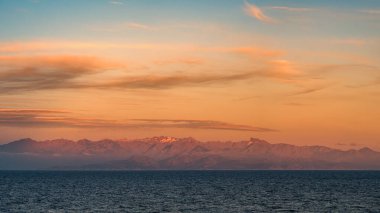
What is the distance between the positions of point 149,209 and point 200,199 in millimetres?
25835

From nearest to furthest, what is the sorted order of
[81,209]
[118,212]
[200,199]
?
[118,212] → [81,209] → [200,199]

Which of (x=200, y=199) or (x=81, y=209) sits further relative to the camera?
(x=200, y=199)

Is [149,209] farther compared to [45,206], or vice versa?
[45,206]

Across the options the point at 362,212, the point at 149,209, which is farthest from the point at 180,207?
the point at 362,212

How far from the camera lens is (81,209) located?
4149 inches

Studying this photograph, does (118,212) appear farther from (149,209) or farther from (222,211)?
(222,211)

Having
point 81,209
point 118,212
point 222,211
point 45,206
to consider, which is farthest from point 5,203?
point 222,211

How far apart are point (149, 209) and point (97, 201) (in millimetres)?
23339

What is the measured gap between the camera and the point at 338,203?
11806cm

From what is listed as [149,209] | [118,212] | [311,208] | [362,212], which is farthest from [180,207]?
[362,212]

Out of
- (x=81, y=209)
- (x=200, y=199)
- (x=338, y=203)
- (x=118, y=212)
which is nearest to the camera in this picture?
(x=118, y=212)

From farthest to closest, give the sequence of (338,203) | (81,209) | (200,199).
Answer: (200,199) → (338,203) → (81,209)

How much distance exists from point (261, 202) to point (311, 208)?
16.1 m

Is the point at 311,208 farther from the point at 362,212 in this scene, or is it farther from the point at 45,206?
the point at 45,206
